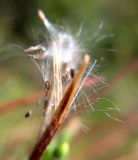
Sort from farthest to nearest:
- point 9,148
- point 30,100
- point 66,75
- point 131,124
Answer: point 131,124
point 9,148
point 30,100
point 66,75

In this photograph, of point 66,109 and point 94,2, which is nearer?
point 66,109

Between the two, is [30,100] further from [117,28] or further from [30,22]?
[30,22]

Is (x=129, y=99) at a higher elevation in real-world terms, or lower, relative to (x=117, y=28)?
lower

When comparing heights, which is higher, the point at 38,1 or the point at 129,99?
the point at 38,1

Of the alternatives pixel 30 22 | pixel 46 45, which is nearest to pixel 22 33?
pixel 30 22

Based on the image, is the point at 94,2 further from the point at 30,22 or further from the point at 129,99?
the point at 129,99

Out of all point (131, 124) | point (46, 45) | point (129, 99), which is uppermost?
point (46, 45)

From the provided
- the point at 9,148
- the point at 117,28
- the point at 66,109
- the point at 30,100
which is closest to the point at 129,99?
the point at 117,28

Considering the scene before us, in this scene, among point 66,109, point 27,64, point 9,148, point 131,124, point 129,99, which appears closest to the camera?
point 66,109

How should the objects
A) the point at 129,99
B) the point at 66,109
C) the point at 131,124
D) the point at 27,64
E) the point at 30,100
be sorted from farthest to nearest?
1. the point at 27,64
2. the point at 129,99
3. the point at 131,124
4. the point at 30,100
5. the point at 66,109
